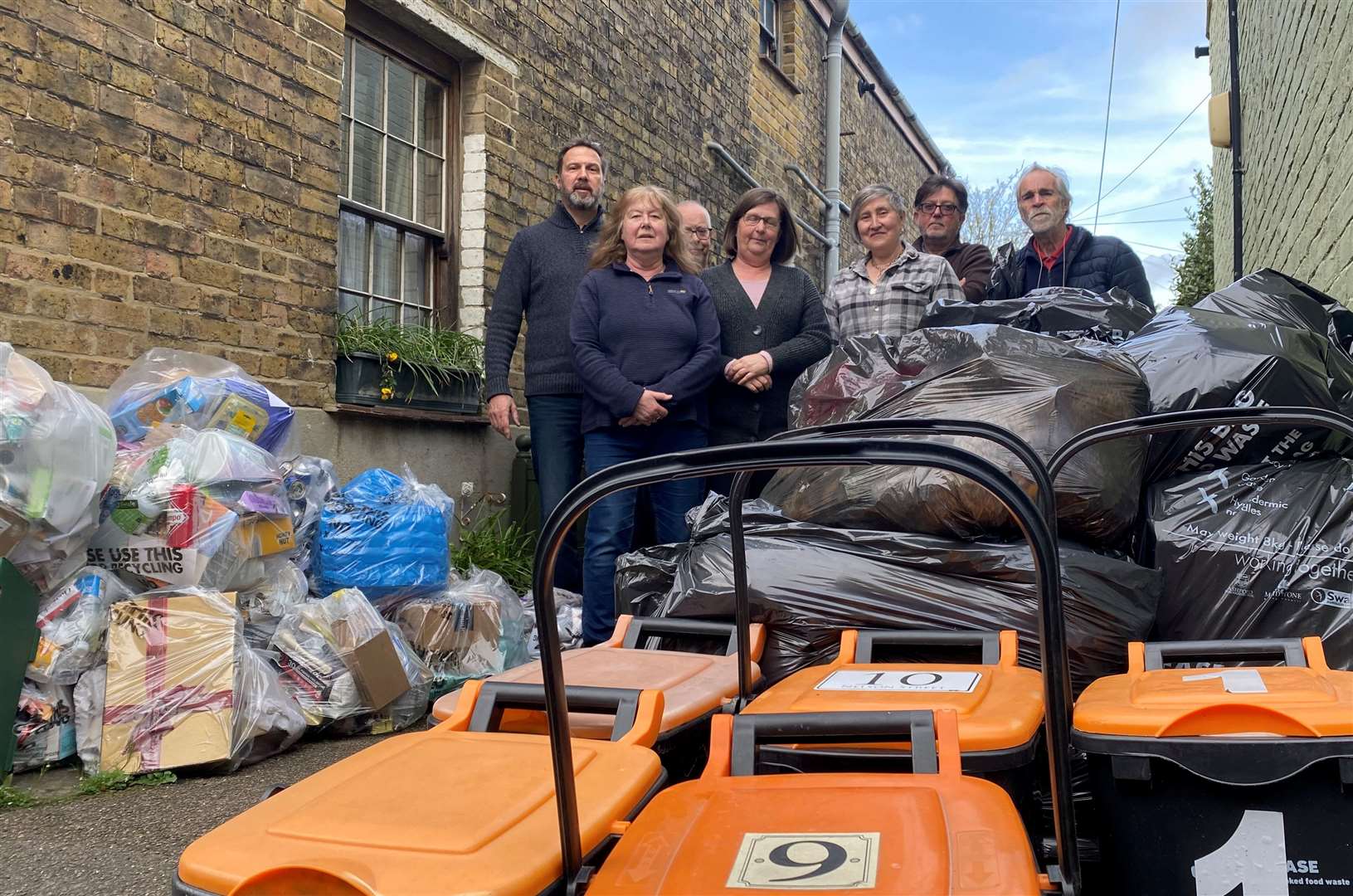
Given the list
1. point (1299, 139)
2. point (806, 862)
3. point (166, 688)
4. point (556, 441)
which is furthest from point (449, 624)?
point (1299, 139)

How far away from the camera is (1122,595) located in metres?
2.44

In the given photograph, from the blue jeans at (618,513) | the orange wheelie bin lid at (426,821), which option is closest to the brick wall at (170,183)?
the blue jeans at (618,513)

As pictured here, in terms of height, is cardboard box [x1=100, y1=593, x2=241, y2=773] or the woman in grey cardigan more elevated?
the woman in grey cardigan

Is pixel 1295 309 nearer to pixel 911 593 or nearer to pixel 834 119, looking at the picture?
pixel 911 593

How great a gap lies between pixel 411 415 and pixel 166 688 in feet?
8.03

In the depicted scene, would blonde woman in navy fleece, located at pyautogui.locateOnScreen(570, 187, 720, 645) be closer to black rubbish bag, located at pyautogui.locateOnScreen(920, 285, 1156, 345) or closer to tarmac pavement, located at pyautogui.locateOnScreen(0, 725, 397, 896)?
black rubbish bag, located at pyautogui.locateOnScreen(920, 285, 1156, 345)

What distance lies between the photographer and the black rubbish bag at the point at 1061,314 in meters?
3.26

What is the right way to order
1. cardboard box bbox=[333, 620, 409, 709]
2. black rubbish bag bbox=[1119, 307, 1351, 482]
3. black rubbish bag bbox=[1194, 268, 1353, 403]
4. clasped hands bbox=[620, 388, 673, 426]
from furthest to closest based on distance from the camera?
1. clasped hands bbox=[620, 388, 673, 426]
2. cardboard box bbox=[333, 620, 409, 709]
3. black rubbish bag bbox=[1194, 268, 1353, 403]
4. black rubbish bag bbox=[1119, 307, 1351, 482]

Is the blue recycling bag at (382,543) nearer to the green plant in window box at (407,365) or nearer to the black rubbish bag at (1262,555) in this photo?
the green plant in window box at (407,365)

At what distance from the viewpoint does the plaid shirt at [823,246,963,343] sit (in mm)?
3930

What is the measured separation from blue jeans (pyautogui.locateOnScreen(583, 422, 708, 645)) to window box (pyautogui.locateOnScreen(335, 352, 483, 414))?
1732mm

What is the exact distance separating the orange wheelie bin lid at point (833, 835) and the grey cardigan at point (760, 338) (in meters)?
2.69

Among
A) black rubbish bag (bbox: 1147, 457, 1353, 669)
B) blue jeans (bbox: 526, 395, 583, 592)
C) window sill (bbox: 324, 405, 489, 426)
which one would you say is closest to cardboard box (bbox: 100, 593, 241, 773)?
blue jeans (bbox: 526, 395, 583, 592)

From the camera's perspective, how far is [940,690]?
1.75 metres
